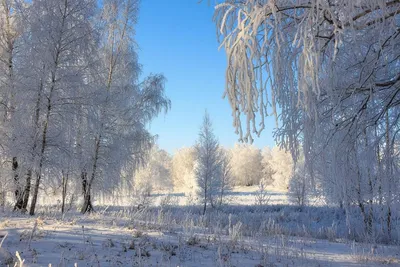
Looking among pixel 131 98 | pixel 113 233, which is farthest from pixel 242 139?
pixel 131 98

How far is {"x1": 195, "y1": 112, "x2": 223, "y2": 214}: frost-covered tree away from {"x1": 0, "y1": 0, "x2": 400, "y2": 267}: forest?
14 cm

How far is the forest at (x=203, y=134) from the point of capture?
2643mm

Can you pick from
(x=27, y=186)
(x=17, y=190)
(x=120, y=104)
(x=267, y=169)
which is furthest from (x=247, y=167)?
(x=27, y=186)

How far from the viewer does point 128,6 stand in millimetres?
13508

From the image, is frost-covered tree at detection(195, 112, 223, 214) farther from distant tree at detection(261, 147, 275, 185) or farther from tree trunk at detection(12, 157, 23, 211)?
distant tree at detection(261, 147, 275, 185)

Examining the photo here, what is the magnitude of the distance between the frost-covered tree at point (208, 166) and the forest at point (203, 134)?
144 mm

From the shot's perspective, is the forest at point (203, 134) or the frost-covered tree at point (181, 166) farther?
the frost-covered tree at point (181, 166)

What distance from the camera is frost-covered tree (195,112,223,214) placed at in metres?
20.4

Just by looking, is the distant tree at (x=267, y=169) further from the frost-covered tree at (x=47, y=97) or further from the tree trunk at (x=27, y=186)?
the tree trunk at (x=27, y=186)

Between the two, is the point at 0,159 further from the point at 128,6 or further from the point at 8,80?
the point at 128,6

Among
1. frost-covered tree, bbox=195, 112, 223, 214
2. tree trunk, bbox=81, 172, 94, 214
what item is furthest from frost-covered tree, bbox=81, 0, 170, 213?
frost-covered tree, bbox=195, 112, 223, 214

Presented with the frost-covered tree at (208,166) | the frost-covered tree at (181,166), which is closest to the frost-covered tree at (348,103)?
the frost-covered tree at (208,166)

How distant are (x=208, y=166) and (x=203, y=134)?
82.4 inches

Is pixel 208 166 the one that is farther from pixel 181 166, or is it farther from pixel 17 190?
pixel 181 166
